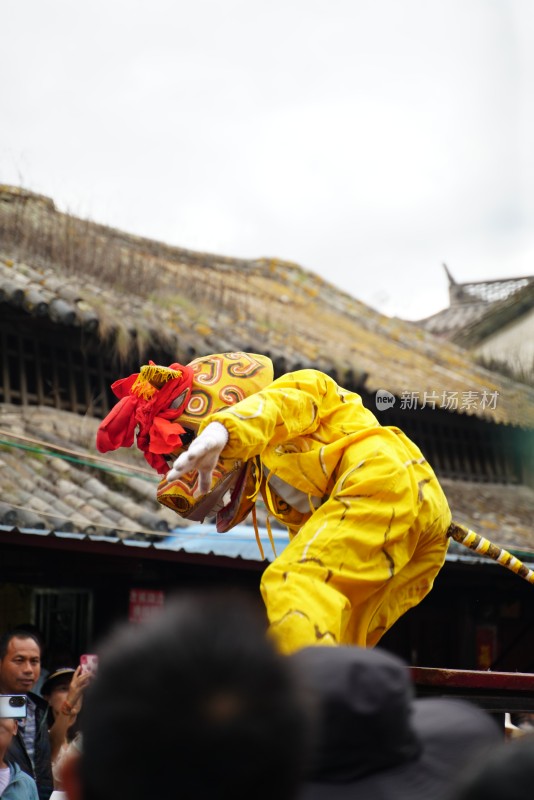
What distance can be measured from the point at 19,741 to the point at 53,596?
3146mm

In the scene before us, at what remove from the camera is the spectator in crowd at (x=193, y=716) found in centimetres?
124

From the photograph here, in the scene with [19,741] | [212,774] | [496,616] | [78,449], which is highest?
[212,774]

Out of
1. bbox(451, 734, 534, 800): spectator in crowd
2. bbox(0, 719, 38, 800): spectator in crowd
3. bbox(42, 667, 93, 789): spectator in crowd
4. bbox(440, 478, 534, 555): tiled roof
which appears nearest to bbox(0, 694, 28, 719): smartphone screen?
bbox(0, 719, 38, 800): spectator in crowd

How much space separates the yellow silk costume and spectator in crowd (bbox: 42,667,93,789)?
3.01ft

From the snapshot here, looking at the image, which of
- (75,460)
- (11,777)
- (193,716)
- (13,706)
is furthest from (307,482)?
(75,460)

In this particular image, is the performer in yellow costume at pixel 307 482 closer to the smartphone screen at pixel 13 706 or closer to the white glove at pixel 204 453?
the white glove at pixel 204 453

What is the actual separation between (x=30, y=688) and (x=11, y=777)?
116 cm

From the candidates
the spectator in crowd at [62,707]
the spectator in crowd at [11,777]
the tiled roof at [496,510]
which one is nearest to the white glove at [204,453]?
the spectator in crowd at [62,707]

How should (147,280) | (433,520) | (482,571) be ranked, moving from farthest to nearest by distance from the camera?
(147,280)
(482,571)
(433,520)

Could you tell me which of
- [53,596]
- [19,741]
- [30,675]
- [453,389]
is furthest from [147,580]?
[453,389]

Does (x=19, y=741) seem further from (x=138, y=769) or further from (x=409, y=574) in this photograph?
(x=138, y=769)

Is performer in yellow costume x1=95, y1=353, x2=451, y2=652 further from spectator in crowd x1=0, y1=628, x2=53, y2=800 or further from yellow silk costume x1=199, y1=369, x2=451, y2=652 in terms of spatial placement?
spectator in crowd x1=0, y1=628, x2=53, y2=800

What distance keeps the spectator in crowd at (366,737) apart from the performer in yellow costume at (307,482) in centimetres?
135

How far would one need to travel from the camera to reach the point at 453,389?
41.5 ft
